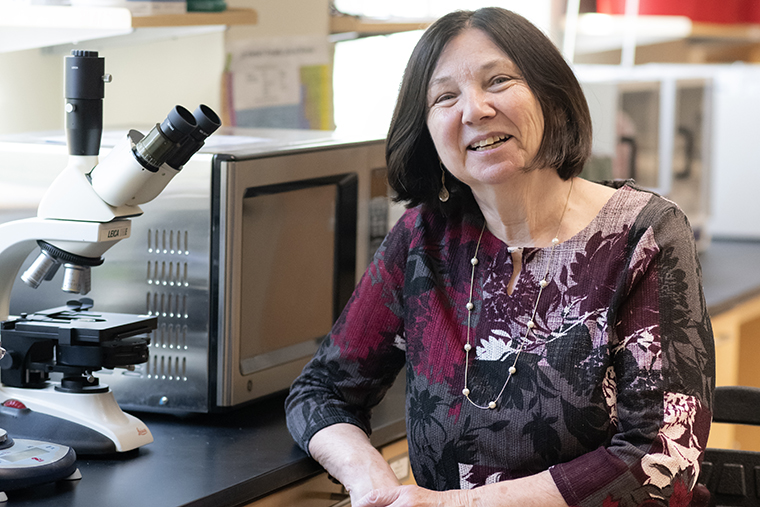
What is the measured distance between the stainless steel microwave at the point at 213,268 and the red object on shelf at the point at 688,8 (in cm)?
225

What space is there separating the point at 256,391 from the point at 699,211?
2006 millimetres

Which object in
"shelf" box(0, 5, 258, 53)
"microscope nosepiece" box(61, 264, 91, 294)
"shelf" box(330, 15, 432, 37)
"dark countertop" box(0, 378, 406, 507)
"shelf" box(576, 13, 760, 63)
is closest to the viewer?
"dark countertop" box(0, 378, 406, 507)

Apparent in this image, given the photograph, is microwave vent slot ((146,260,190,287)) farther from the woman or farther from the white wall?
the white wall

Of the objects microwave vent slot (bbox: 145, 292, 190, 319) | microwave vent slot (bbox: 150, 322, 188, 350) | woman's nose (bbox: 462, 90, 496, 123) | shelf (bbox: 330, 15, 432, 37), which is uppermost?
shelf (bbox: 330, 15, 432, 37)

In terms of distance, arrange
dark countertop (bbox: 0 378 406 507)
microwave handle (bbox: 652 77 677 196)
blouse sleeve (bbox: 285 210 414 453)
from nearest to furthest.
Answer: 1. dark countertop (bbox: 0 378 406 507)
2. blouse sleeve (bbox: 285 210 414 453)
3. microwave handle (bbox: 652 77 677 196)

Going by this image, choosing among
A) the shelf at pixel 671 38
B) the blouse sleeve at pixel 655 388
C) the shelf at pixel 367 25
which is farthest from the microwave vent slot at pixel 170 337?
the shelf at pixel 671 38

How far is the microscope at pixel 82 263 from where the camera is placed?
3.70 feet

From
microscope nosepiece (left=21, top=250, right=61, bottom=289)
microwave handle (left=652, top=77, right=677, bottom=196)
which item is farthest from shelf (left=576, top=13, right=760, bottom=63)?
microscope nosepiece (left=21, top=250, right=61, bottom=289)

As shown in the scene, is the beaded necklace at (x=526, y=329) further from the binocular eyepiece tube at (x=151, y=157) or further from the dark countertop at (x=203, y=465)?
the binocular eyepiece tube at (x=151, y=157)

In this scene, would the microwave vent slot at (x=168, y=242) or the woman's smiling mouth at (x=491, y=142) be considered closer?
the woman's smiling mouth at (x=491, y=142)

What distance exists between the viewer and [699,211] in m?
2.97

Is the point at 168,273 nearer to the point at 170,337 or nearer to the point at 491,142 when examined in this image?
the point at 170,337

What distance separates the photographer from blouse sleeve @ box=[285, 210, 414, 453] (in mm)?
1340

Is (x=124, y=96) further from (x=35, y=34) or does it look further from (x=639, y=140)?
(x=639, y=140)
